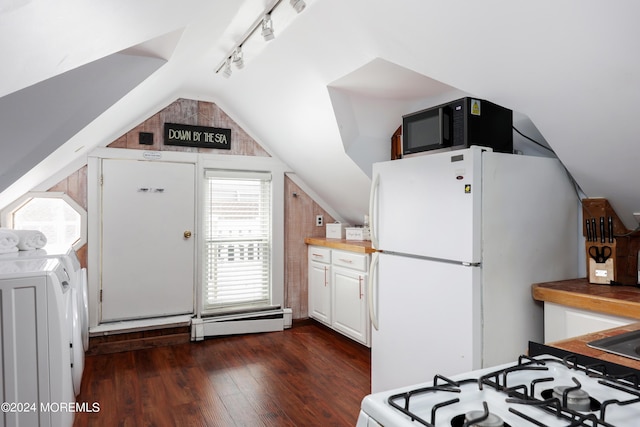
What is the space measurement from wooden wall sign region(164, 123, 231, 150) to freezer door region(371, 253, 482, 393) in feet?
7.84

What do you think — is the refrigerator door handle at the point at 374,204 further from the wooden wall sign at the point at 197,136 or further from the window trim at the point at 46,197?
the window trim at the point at 46,197

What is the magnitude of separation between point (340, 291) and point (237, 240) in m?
1.23

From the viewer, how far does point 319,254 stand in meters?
4.45

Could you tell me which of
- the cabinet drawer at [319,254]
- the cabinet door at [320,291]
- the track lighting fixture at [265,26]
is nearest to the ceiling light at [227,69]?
the track lighting fixture at [265,26]

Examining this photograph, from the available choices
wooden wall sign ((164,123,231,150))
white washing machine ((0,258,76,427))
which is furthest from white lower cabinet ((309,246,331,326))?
white washing machine ((0,258,76,427))

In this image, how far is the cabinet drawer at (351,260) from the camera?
145 inches

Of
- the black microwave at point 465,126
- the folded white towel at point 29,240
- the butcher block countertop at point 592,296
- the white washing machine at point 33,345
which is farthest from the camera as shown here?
the folded white towel at point 29,240

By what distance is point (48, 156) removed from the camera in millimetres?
2510

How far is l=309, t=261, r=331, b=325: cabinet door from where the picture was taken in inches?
168

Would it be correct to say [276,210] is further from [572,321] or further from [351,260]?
[572,321]

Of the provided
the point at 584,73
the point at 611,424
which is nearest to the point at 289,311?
the point at 584,73

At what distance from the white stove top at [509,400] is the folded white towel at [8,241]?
7.29 feet

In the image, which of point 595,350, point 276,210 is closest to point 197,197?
point 276,210

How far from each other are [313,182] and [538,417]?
148 inches
